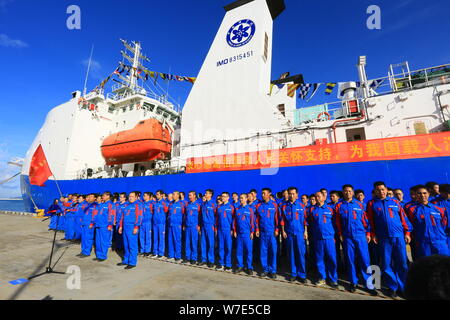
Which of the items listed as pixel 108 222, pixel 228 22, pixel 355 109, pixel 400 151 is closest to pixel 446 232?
pixel 400 151

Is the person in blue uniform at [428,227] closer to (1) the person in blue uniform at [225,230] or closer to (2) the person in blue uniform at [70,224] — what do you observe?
(1) the person in blue uniform at [225,230]

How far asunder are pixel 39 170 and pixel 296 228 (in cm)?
512

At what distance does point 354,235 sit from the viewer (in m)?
3.36

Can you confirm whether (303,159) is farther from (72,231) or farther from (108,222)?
(72,231)

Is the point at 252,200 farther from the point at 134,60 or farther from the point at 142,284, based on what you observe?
the point at 134,60

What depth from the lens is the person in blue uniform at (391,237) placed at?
3094 millimetres

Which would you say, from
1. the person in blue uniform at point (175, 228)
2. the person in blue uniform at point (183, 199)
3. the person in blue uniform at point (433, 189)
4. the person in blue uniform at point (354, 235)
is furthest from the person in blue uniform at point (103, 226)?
the person in blue uniform at point (433, 189)

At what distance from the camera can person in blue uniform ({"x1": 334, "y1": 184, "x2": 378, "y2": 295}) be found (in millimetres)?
3234

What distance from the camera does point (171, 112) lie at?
13992 millimetres

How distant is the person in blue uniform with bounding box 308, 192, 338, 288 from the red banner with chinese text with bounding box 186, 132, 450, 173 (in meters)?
2.75

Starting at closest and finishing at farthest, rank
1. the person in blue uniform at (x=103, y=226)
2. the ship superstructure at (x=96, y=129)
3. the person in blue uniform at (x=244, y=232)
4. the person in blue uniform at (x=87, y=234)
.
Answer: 1. the person in blue uniform at (x=244, y=232)
2. the person in blue uniform at (x=103, y=226)
3. the person in blue uniform at (x=87, y=234)
4. the ship superstructure at (x=96, y=129)

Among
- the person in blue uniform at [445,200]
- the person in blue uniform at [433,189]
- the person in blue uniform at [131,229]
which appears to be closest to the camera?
the person in blue uniform at [445,200]

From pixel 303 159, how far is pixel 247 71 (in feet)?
14.3

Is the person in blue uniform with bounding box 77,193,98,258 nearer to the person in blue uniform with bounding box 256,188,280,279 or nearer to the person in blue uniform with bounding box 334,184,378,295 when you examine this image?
the person in blue uniform with bounding box 256,188,280,279
